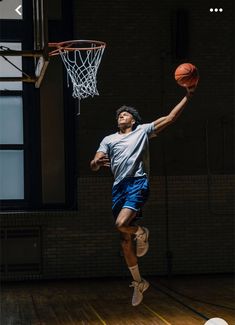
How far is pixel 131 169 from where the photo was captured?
21.1 ft

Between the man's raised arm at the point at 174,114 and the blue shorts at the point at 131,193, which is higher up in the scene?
the man's raised arm at the point at 174,114

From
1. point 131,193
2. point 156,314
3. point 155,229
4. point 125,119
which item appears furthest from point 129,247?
point 155,229

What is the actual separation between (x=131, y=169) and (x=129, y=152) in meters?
0.17

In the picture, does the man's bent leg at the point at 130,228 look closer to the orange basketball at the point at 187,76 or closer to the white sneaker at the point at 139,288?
the white sneaker at the point at 139,288

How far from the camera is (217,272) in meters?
10.5

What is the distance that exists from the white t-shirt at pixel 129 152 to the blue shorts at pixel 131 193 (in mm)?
50

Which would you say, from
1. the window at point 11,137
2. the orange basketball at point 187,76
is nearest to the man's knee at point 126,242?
the orange basketball at point 187,76

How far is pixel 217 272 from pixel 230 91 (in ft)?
9.18

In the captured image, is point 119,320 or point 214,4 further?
point 214,4

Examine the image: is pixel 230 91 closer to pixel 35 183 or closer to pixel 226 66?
pixel 226 66

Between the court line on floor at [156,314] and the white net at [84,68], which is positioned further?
the white net at [84,68]

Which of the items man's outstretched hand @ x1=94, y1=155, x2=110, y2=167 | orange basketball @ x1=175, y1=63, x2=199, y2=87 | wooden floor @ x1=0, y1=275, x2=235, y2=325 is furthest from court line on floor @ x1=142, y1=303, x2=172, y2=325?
orange basketball @ x1=175, y1=63, x2=199, y2=87

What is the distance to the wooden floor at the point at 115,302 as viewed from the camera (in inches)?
285

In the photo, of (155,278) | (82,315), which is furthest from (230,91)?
(82,315)
